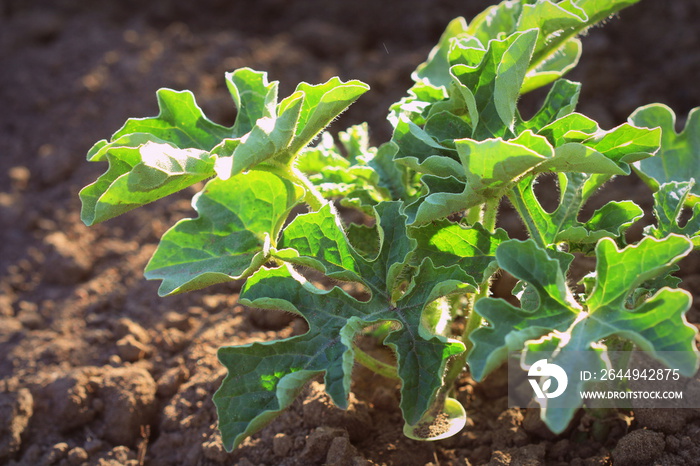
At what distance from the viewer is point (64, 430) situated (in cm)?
271

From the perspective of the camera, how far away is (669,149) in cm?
249

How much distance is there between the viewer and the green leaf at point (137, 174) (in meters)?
1.84

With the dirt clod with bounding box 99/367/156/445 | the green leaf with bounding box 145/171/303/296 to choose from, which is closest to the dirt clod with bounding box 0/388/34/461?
the dirt clod with bounding box 99/367/156/445

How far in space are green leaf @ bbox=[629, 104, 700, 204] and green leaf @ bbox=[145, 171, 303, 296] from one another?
3.81 ft

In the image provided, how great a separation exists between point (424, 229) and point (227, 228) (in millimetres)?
566

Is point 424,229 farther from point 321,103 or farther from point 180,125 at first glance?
point 180,125

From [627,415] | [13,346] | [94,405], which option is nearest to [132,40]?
[13,346]

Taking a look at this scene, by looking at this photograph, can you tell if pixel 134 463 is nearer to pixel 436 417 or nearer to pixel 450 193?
pixel 436 417

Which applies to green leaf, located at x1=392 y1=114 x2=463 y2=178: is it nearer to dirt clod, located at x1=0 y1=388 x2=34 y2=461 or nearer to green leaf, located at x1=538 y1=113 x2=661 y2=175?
green leaf, located at x1=538 y1=113 x2=661 y2=175

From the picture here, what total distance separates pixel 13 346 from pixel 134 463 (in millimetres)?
924

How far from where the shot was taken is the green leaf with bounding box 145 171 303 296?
215 cm

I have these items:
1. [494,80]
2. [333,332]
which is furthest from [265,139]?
[494,80]

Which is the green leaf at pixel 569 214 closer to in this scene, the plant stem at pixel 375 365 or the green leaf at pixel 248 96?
the plant stem at pixel 375 365

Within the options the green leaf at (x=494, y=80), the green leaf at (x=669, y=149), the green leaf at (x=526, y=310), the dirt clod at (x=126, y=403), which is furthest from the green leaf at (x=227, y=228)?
the green leaf at (x=669, y=149)
